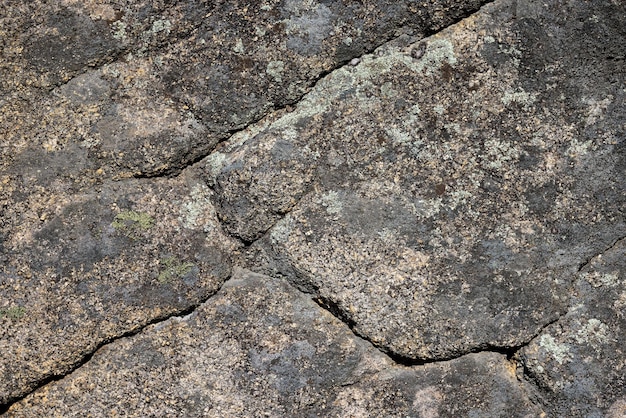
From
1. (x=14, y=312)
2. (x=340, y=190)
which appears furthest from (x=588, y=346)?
(x=14, y=312)

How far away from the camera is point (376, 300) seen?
1.37 meters

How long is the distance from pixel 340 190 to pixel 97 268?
49cm

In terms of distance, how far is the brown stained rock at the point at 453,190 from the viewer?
1373 mm

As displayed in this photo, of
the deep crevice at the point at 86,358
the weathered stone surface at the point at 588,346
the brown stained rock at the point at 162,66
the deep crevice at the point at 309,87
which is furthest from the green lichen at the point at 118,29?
the weathered stone surface at the point at 588,346

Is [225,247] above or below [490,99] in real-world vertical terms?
below

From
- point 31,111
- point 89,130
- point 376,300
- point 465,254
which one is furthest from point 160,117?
point 465,254

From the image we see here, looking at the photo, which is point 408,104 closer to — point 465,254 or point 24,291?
point 465,254

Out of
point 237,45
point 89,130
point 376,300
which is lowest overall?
point 376,300

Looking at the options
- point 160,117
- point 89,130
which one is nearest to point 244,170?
point 160,117

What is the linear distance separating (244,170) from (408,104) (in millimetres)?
348

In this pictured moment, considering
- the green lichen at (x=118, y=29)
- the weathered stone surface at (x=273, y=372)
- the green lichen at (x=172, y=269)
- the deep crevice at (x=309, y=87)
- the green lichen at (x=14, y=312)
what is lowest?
the weathered stone surface at (x=273, y=372)

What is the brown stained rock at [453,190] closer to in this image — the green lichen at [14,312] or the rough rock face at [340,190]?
the rough rock face at [340,190]

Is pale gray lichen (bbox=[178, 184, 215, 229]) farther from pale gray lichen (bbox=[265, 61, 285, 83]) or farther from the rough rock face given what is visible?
pale gray lichen (bbox=[265, 61, 285, 83])

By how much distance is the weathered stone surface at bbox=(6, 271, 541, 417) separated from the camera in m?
1.36
